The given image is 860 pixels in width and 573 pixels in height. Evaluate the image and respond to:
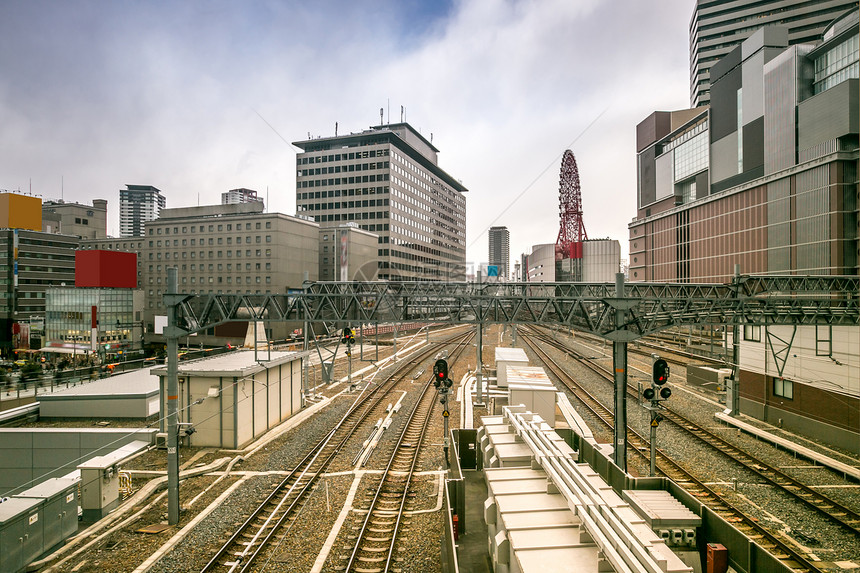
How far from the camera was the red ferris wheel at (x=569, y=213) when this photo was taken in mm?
84250

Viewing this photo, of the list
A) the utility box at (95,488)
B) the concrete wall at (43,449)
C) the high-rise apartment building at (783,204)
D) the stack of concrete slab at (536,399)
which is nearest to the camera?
the utility box at (95,488)

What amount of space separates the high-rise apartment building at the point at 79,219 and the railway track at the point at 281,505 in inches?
3484

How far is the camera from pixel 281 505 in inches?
470

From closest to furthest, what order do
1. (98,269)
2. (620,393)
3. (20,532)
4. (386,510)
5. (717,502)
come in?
(20,532) < (620,393) < (386,510) < (717,502) < (98,269)

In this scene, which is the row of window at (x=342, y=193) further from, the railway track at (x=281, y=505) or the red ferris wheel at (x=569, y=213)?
the railway track at (x=281, y=505)

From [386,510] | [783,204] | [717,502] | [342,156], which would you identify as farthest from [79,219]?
[783,204]

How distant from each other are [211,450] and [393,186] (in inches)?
2576

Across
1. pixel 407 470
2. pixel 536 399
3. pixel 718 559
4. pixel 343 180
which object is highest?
pixel 343 180

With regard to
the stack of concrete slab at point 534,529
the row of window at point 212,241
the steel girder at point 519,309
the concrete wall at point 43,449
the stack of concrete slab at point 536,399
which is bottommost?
the concrete wall at point 43,449

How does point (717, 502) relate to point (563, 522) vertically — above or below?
below

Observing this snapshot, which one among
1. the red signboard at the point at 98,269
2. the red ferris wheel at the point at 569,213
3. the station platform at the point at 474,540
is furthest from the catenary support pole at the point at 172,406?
the red ferris wheel at the point at 569,213

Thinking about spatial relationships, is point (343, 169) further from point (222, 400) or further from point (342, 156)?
point (222, 400)

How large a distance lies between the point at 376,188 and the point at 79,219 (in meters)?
59.2

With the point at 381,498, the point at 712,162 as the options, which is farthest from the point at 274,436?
the point at 712,162
